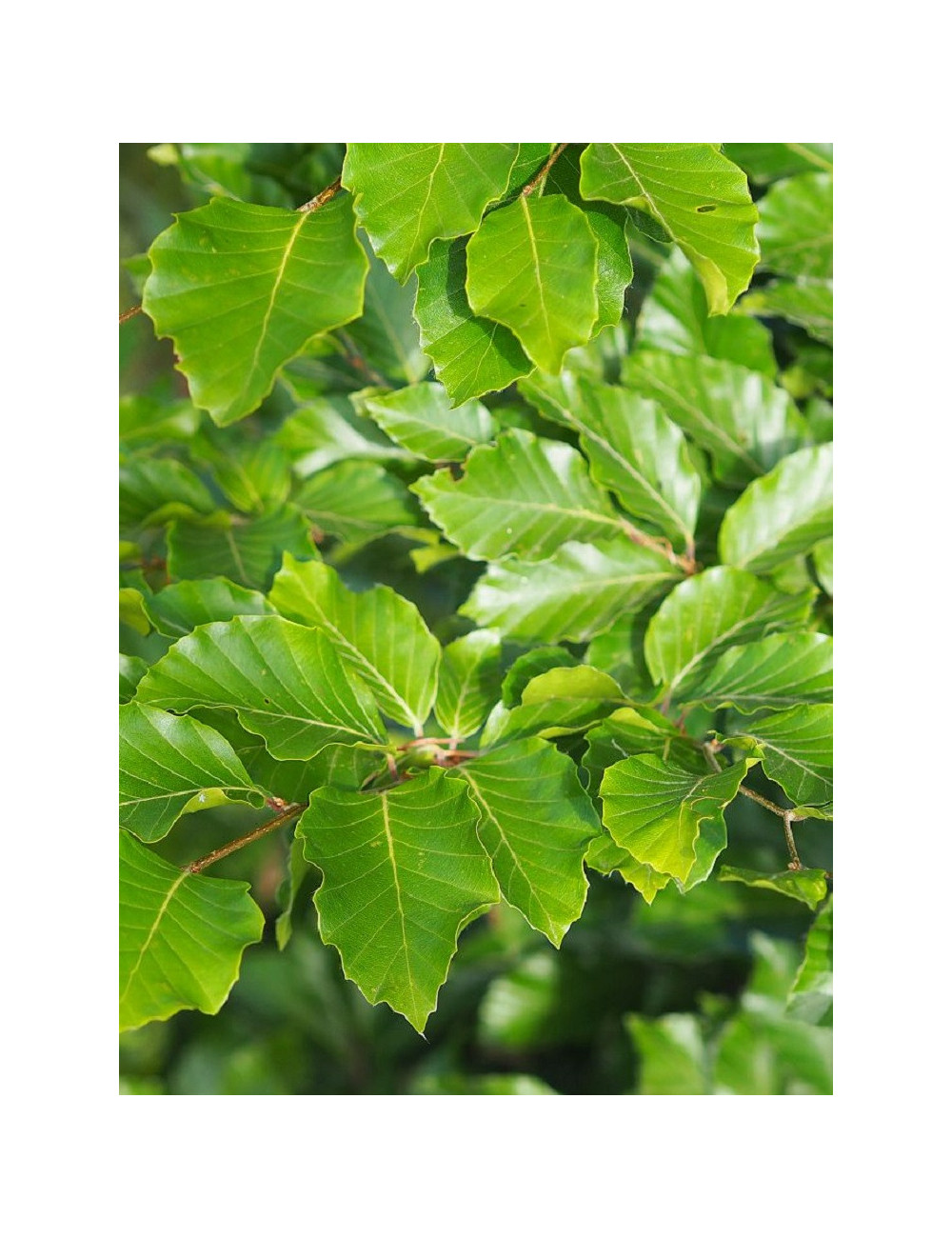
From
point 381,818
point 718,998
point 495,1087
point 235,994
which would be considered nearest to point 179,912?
point 381,818

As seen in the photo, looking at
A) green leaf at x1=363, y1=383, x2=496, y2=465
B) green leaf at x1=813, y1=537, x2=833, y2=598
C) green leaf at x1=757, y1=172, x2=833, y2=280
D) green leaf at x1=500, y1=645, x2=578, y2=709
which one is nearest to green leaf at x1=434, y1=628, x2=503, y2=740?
green leaf at x1=500, y1=645, x2=578, y2=709

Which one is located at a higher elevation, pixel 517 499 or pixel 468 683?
pixel 517 499

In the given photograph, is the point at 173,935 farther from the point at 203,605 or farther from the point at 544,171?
the point at 544,171

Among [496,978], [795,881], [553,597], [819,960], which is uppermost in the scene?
[553,597]

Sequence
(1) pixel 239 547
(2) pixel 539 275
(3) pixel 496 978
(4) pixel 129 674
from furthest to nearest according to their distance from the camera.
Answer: (3) pixel 496 978
(1) pixel 239 547
(4) pixel 129 674
(2) pixel 539 275

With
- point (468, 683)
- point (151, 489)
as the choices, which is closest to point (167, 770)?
point (468, 683)

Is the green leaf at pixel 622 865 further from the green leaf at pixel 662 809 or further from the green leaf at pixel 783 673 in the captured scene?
the green leaf at pixel 783 673

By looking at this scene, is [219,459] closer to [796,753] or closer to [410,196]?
[410,196]
